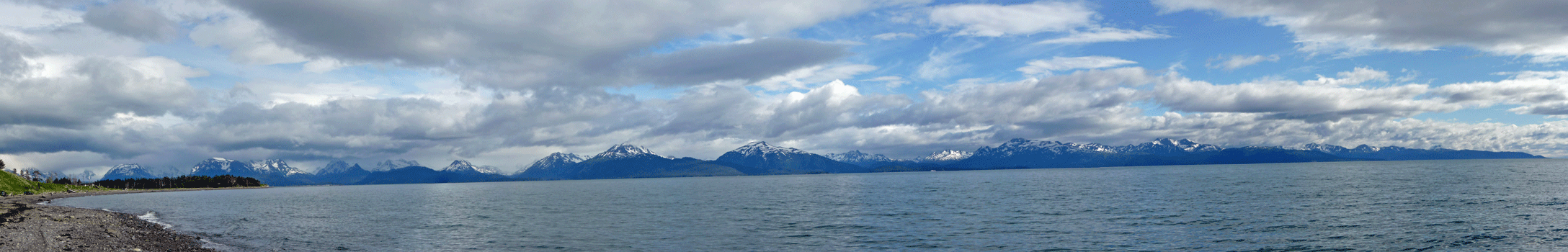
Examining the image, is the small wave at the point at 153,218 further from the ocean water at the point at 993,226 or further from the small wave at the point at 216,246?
the small wave at the point at 216,246

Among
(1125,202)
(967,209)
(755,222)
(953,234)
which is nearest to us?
(953,234)

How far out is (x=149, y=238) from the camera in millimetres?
53125

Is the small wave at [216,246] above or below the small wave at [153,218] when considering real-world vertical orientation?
below

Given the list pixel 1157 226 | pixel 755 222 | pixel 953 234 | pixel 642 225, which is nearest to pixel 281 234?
pixel 642 225

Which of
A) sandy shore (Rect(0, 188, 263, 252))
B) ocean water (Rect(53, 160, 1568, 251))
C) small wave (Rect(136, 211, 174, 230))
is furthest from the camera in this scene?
small wave (Rect(136, 211, 174, 230))

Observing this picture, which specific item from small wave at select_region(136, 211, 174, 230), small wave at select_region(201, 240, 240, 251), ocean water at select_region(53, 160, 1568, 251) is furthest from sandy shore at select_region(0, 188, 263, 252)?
ocean water at select_region(53, 160, 1568, 251)

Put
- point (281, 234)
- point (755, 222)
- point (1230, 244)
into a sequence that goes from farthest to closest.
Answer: point (755, 222)
point (281, 234)
point (1230, 244)

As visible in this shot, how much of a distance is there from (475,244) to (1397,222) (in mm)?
68825

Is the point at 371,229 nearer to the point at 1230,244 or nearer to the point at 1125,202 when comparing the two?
the point at 1230,244

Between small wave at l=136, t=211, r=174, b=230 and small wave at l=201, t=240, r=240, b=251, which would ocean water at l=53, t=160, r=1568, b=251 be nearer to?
small wave at l=201, t=240, r=240, b=251

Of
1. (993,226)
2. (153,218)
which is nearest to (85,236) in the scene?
(153,218)

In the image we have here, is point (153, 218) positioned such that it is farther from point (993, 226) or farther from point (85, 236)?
point (993, 226)

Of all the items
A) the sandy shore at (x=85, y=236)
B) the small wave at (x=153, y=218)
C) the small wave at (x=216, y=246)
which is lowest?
the small wave at (x=216, y=246)

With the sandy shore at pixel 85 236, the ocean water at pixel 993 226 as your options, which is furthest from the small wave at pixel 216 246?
the sandy shore at pixel 85 236
